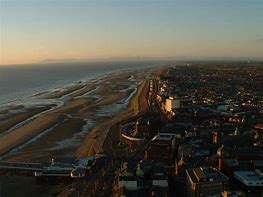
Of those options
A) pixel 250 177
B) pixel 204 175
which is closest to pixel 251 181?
pixel 250 177

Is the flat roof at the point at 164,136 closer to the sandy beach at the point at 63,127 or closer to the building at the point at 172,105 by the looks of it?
the sandy beach at the point at 63,127

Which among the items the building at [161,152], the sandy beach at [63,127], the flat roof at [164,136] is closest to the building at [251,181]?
the building at [161,152]

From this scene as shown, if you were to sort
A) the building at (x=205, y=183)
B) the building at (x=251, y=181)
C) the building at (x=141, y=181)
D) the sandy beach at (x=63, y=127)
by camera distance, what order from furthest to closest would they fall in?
1. the sandy beach at (x=63, y=127)
2. the building at (x=251, y=181)
3. the building at (x=141, y=181)
4. the building at (x=205, y=183)

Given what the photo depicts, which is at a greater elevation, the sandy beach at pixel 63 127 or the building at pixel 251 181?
the building at pixel 251 181

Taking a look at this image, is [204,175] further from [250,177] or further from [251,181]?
[250,177]

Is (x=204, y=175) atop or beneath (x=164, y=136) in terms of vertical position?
atop

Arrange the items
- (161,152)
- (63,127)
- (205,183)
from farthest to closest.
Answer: (63,127), (161,152), (205,183)

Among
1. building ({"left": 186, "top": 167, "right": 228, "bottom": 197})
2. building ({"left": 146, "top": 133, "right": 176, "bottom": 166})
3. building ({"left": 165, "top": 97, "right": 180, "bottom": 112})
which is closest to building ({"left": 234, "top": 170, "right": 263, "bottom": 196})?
→ building ({"left": 186, "top": 167, "right": 228, "bottom": 197})

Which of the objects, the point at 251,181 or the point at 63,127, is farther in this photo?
the point at 63,127
